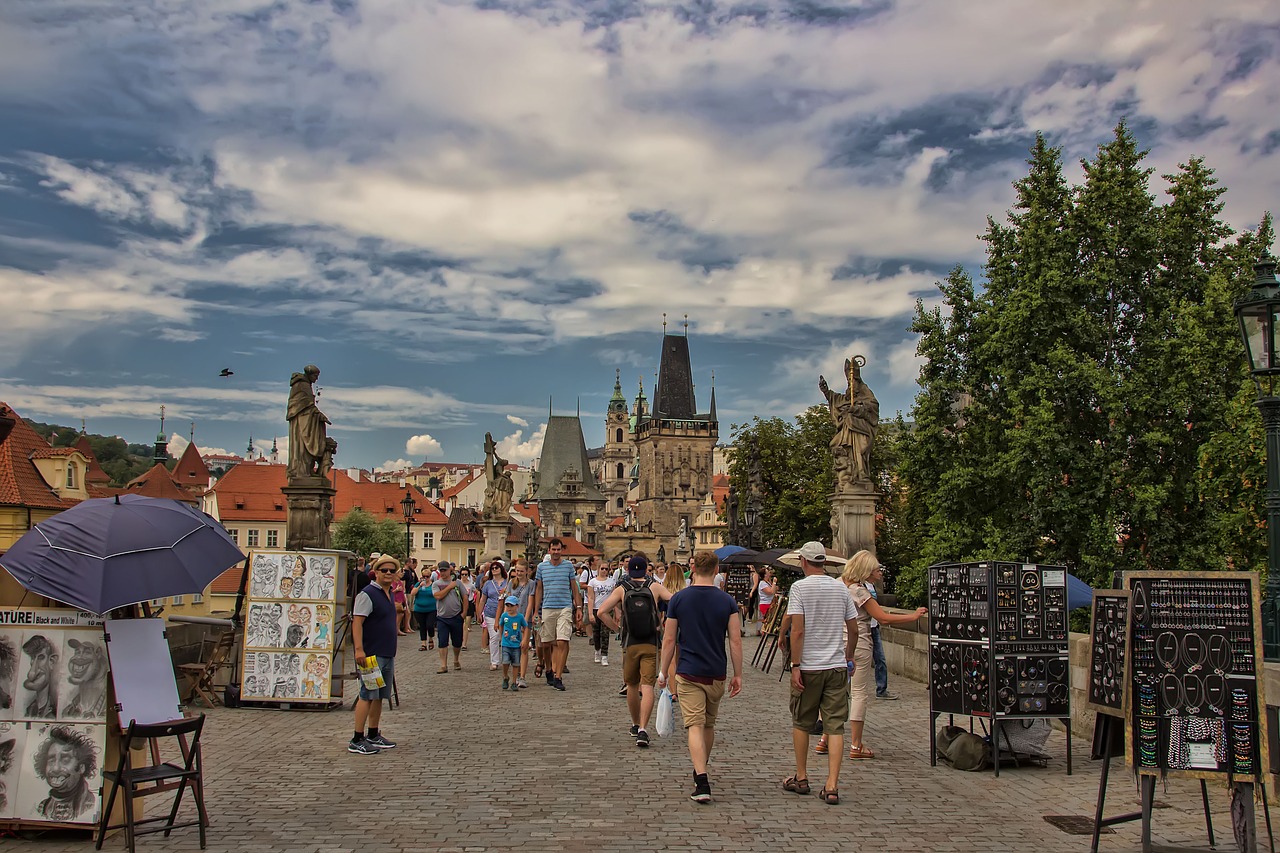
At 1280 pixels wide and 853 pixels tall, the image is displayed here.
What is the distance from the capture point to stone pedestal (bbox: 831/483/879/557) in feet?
70.8

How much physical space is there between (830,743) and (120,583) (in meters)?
4.94

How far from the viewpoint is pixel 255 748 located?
10805mm

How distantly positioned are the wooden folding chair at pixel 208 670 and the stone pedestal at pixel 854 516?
11.5 m

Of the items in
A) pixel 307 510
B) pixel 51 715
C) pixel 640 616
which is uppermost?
pixel 307 510

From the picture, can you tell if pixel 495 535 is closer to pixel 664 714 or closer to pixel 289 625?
pixel 289 625

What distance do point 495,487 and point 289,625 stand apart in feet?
87.0

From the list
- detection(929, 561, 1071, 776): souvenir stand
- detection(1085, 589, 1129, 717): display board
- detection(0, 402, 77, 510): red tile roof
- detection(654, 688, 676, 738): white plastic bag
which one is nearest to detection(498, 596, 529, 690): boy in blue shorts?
detection(654, 688, 676, 738): white plastic bag

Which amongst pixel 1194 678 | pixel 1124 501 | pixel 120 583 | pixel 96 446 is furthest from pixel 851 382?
pixel 96 446

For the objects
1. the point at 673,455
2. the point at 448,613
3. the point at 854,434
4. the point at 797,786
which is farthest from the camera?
the point at 673,455

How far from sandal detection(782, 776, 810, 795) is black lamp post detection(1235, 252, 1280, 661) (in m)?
3.58

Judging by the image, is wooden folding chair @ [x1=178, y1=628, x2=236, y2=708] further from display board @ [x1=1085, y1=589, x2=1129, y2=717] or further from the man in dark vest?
display board @ [x1=1085, y1=589, x2=1129, y2=717]

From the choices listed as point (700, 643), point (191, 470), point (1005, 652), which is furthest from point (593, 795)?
point (191, 470)

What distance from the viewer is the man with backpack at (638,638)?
11.3 metres

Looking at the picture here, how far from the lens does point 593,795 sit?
856cm
